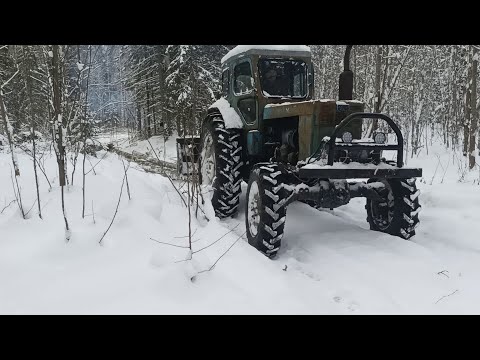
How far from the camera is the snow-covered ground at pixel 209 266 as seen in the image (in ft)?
8.96

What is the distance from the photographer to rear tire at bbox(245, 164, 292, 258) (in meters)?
4.38

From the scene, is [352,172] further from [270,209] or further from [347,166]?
[270,209]

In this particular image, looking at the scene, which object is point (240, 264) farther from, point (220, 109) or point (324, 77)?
point (324, 77)

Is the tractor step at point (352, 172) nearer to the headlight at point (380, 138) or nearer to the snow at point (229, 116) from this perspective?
the headlight at point (380, 138)

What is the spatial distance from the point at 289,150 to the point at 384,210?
153cm

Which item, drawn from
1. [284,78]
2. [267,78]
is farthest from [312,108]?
[284,78]

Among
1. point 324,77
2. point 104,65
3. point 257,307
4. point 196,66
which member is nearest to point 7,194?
point 104,65

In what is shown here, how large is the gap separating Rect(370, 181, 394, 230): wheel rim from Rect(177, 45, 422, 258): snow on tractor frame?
0.01 m

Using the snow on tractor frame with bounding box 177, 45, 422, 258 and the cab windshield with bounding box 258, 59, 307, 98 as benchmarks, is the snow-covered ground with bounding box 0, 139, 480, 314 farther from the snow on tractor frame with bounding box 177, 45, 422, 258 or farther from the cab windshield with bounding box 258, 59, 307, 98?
the cab windshield with bounding box 258, 59, 307, 98

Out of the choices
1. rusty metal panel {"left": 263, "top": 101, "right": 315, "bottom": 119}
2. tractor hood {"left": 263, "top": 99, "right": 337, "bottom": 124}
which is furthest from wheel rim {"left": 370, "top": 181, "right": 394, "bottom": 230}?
rusty metal panel {"left": 263, "top": 101, "right": 315, "bottom": 119}

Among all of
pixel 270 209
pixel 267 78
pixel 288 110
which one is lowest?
pixel 270 209

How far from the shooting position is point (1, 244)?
11.5ft

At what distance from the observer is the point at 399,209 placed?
4949 mm

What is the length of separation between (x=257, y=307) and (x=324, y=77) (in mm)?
26992
